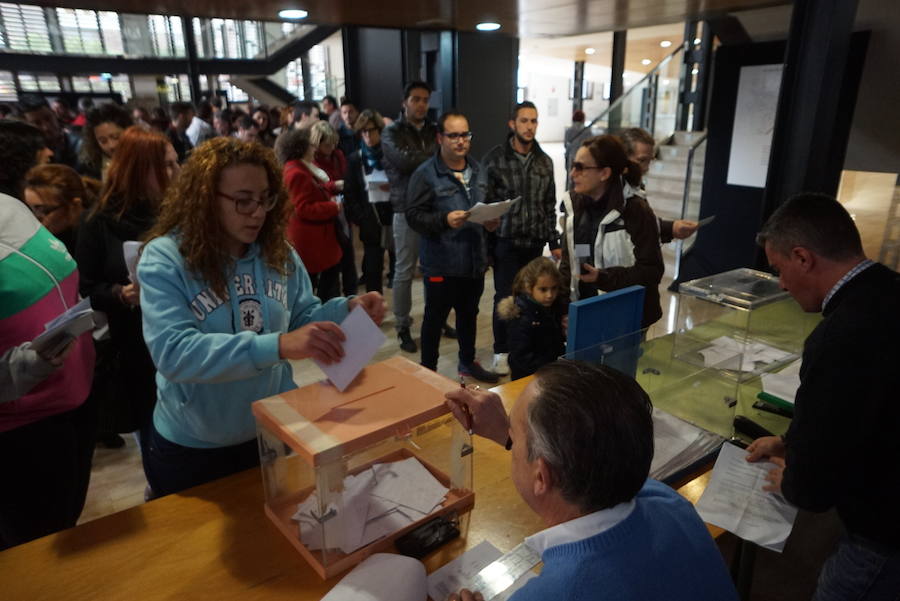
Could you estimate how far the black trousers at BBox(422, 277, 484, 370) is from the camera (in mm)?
3619

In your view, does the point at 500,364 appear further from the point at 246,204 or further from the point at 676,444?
the point at 246,204

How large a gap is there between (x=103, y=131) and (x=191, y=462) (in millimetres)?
2384

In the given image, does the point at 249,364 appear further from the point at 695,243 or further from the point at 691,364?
the point at 695,243

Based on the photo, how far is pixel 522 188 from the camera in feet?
12.5

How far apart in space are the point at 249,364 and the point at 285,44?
14.3 meters

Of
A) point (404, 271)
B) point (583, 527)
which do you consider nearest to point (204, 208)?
point (583, 527)

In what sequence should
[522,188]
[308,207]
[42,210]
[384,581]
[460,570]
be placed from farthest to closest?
[308,207] → [522,188] → [42,210] → [460,570] → [384,581]

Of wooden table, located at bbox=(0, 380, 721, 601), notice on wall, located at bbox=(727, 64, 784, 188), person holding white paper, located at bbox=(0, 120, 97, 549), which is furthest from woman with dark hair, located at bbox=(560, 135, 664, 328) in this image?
notice on wall, located at bbox=(727, 64, 784, 188)

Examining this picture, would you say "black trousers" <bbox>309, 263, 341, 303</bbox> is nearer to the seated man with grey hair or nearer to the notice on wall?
the seated man with grey hair

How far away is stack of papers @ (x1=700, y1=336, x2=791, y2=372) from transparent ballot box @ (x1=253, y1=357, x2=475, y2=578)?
1173mm

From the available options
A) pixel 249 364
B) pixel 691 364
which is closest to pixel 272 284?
pixel 249 364

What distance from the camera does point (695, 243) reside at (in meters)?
6.23

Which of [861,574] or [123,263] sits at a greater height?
[123,263]

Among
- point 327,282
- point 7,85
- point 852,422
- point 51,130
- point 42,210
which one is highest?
point 7,85
